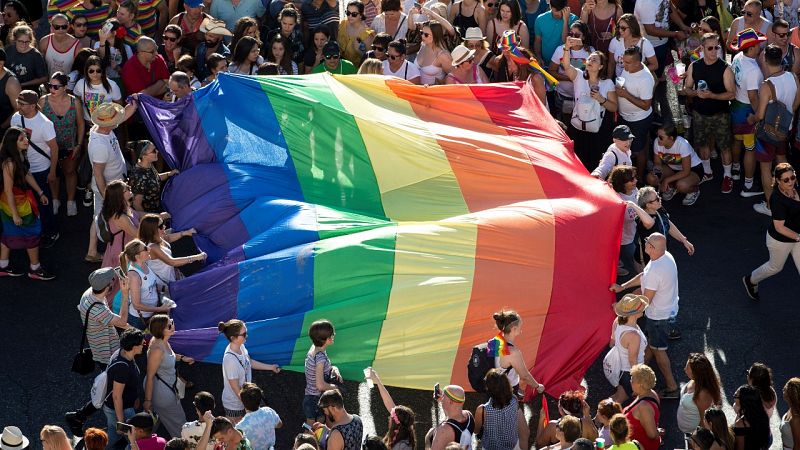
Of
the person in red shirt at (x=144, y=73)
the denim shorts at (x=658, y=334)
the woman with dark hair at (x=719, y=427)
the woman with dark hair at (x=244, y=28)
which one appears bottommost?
the denim shorts at (x=658, y=334)

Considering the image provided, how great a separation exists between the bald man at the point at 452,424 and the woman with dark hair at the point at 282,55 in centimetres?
607

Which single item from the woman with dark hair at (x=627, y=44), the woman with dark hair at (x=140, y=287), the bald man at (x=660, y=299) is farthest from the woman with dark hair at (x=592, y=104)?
the woman with dark hair at (x=140, y=287)

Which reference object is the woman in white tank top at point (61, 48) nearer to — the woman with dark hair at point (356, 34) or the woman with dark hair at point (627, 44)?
the woman with dark hair at point (356, 34)

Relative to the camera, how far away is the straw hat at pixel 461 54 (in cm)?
1308

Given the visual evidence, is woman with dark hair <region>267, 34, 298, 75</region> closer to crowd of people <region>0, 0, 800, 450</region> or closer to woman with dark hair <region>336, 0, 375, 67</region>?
crowd of people <region>0, 0, 800, 450</region>

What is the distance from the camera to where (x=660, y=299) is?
33.2ft

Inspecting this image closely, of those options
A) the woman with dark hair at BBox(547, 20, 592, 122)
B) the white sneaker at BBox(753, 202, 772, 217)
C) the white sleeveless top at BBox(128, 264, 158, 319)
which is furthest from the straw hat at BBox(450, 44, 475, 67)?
the white sleeveless top at BBox(128, 264, 158, 319)

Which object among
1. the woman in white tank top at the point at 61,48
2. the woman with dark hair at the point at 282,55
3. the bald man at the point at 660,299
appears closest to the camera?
→ the bald man at the point at 660,299

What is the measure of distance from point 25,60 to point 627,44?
6635mm

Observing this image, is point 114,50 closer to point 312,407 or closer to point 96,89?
point 96,89

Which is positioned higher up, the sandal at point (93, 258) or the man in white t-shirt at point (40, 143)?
the man in white t-shirt at point (40, 143)

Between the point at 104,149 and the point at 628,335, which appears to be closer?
the point at 628,335

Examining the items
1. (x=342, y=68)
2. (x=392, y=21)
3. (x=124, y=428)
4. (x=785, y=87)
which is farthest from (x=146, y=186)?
(x=785, y=87)

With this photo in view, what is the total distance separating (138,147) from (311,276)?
274 cm
